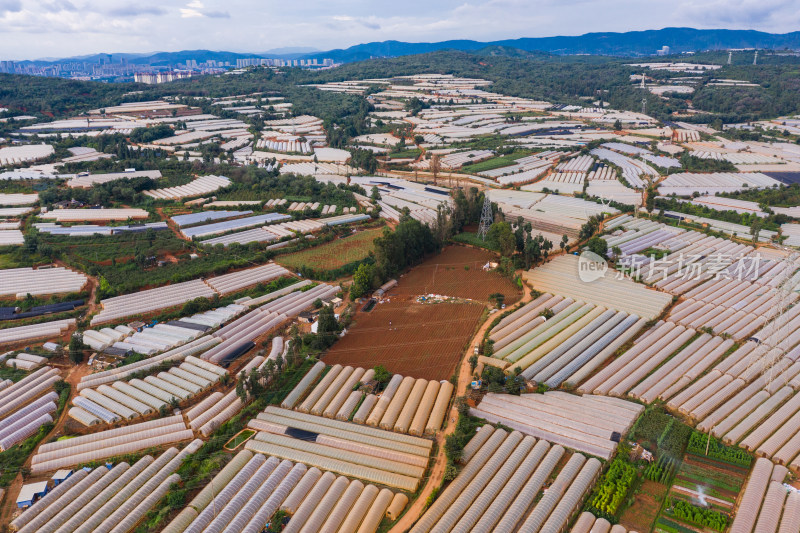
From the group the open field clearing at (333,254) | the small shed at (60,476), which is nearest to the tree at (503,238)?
the open field clearing at (333,254)

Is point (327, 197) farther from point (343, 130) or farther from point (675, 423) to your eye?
point (675, 423)

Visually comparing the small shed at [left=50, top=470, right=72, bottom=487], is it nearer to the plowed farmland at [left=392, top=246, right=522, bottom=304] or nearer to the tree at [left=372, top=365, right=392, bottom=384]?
the tree at [left=372, top=365, right=392, bottom=384]

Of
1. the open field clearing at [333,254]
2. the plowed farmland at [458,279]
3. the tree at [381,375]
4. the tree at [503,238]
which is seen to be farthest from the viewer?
the open field clearing at [333,254]

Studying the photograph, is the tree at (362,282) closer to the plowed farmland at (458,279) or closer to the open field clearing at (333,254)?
the plowed farmland at (458,279)

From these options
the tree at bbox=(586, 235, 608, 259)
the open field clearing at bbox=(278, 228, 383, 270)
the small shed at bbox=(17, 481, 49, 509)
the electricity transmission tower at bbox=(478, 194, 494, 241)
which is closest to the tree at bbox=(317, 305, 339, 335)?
the open field clearing at bbox=(278, 228, 383, 270)

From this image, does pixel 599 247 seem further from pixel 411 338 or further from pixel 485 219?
pixel 411 338

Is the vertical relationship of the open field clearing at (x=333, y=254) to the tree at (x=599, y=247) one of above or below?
below
